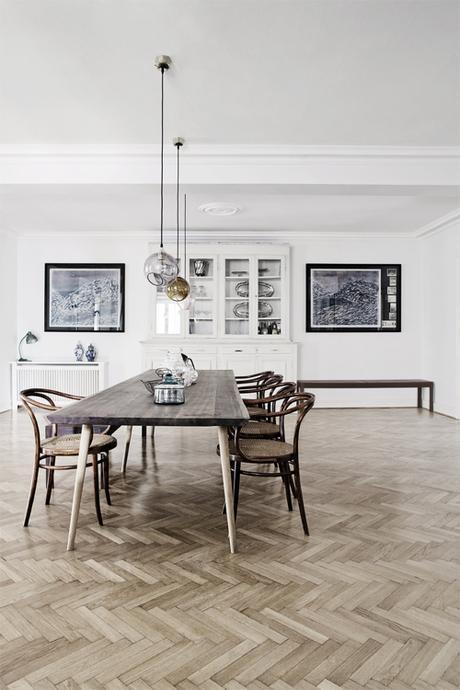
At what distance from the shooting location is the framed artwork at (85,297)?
8258 millimetres

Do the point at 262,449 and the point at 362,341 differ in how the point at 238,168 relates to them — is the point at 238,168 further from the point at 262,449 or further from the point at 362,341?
the point at 362,341

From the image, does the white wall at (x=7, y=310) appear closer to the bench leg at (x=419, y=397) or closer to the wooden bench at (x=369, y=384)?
the wooden bench at (x=369, y=384)

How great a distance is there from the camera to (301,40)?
304 cm

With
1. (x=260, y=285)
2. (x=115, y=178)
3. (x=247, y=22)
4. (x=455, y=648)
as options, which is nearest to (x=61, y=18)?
(x=247, y=22)

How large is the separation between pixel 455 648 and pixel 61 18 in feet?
11.6

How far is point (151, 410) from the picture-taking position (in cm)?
280

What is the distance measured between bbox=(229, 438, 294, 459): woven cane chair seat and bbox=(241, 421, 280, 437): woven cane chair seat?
0.26 m

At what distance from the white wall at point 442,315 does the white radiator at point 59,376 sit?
17.0 feet

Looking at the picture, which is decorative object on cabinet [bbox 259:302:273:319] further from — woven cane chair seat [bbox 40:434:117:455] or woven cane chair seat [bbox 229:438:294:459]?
woven cane chair seat [bbox 40:434:117:455]

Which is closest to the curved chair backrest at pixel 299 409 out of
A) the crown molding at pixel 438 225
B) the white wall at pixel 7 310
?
the crown molding at pixel 438 225

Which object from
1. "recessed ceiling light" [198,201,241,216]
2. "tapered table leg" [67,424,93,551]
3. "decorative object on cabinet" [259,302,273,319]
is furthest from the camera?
"decorative object on cabinet" [259,302,273,319]

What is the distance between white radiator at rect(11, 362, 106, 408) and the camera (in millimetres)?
7859

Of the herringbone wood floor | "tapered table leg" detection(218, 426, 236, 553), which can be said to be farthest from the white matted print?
"tapered table leg" detection(218, 426, 236, 553)

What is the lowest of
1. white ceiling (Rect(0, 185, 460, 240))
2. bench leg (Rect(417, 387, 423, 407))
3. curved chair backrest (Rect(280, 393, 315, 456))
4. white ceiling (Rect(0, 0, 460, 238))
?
bench leg (Rect(417, 387, 423, 407))
